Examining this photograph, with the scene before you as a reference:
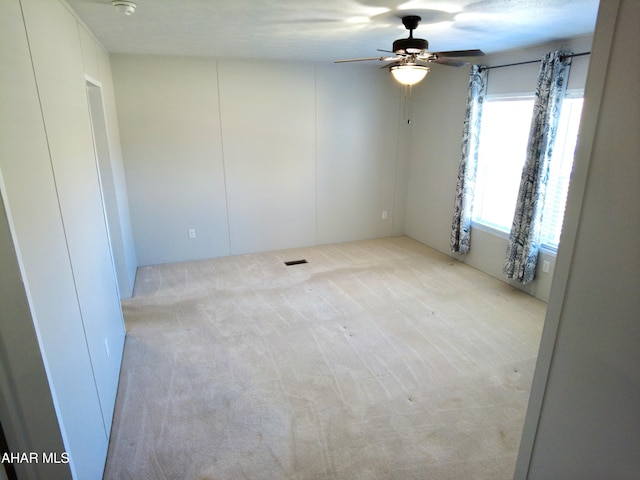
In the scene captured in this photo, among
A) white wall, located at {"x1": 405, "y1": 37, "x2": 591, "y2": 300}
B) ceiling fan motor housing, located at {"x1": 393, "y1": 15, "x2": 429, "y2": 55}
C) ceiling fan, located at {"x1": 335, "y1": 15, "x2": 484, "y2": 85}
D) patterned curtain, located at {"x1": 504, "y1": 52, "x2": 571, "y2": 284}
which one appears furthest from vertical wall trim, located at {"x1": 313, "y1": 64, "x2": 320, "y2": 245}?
patterned curtain, located at {"x1": 504, "y1": 52, "x2": 571, "y2": 284}

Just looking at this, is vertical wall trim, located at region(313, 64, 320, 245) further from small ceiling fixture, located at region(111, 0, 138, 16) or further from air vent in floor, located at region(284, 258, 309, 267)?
small ceiling fixture, located at region(111, 0, 138, 16)

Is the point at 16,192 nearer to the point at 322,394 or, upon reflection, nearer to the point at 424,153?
the point at 322,394

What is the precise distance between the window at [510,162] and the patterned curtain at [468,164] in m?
0.11

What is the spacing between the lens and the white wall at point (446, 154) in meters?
4.06

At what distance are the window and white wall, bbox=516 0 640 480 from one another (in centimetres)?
323

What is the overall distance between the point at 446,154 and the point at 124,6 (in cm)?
412

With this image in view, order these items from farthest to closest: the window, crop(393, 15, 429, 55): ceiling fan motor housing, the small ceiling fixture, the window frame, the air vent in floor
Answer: the air vent in floor
the window
the window frame
crop(393, 15, 429, 55): ceiling fan motor housing
the small ceiling fixture

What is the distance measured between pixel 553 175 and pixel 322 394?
3.17 m

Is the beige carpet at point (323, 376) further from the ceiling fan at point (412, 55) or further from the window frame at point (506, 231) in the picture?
the ceiling fan at point (412, 55)

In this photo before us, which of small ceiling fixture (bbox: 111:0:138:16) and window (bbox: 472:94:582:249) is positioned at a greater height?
small ceiling fixture (bbox: 111:0:138:16)

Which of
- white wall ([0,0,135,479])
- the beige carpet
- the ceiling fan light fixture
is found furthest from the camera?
the ceiling fan light fixture

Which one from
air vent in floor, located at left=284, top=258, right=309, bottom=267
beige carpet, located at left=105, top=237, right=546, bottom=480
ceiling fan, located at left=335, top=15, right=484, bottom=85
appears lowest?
beige carpet, located at left=105, top=237, right=546, bottom=480

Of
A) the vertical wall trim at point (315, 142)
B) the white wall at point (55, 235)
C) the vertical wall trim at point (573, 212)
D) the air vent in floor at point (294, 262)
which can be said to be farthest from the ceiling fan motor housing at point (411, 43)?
the air vent in floor at point (294, 262)

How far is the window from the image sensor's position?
3.72 meters
